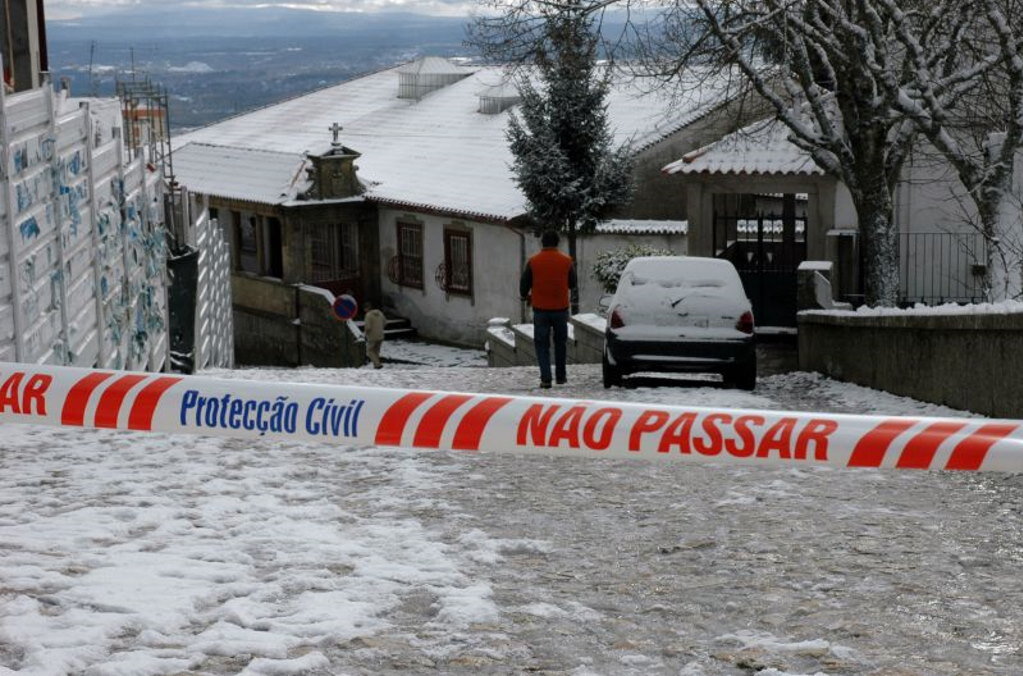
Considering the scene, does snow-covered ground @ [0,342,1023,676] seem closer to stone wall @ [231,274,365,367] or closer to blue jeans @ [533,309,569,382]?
blue jeans @ [533,309,569,382]

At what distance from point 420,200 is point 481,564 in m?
32.3

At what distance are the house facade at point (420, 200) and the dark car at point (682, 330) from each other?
54.7ft

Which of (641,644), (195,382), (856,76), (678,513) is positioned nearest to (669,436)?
(641,644)

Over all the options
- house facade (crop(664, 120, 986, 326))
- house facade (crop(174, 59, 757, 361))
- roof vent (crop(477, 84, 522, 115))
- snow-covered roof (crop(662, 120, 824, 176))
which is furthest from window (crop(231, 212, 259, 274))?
snow-covered roof (crop(662, 120, 824, 176))

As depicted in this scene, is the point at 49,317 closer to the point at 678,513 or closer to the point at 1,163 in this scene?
the point at 1,163

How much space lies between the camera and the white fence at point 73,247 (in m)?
10.6

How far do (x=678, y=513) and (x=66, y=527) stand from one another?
3.45 m


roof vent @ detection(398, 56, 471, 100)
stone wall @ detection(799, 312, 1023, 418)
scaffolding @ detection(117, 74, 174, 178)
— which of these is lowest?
stone wall @ detection(799, 312, 1023, 418)

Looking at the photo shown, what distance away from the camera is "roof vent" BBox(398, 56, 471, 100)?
50.4 meters

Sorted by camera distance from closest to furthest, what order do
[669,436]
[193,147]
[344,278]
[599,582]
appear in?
[669,436] < [599,582] < [344,278] < [193,147]

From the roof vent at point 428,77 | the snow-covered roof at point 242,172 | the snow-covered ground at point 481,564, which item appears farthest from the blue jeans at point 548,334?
the roof vent at point 428,77

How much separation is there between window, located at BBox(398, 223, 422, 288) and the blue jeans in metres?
24.6

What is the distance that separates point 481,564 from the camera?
292 inches

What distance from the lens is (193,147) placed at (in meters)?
50.0
